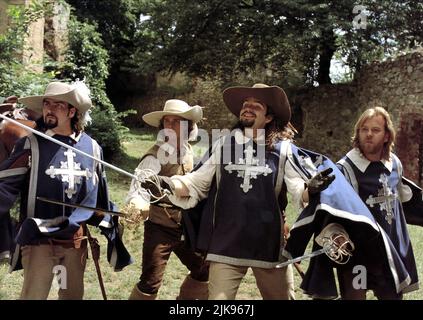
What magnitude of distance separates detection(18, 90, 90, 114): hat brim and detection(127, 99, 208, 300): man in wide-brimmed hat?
695 mm

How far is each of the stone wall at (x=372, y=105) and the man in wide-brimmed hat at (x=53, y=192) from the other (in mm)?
8732

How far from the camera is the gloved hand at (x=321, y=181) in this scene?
292 cm

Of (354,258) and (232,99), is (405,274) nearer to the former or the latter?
(354,258)

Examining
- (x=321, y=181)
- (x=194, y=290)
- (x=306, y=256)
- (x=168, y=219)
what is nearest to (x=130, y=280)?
(x=194, y=290)

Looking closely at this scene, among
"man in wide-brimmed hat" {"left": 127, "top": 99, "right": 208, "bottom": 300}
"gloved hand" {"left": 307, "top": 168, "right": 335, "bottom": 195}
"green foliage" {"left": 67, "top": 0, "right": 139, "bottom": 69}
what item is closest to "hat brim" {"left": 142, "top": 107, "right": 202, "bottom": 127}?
"man in wide-brimmed hat" {"left": 127, "top": 99, "right": 208, "bottom": 300}

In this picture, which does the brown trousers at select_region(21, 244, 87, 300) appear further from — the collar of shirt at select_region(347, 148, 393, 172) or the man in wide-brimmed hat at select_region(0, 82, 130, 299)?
the collar of shirt at select_region(347, 148, 393, 172)

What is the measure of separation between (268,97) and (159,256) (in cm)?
150

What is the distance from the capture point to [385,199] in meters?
3.43

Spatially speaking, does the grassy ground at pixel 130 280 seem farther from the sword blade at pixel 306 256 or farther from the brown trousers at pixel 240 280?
the sword blade at pixel 306 256

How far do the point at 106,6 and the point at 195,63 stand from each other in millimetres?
7937

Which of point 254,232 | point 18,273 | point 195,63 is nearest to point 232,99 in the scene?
point 254,232

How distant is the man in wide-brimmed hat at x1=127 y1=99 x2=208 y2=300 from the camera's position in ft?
12.6

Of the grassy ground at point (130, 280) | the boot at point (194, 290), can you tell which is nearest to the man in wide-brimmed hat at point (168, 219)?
the boot at point (194, 290)

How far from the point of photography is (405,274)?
326 cm
